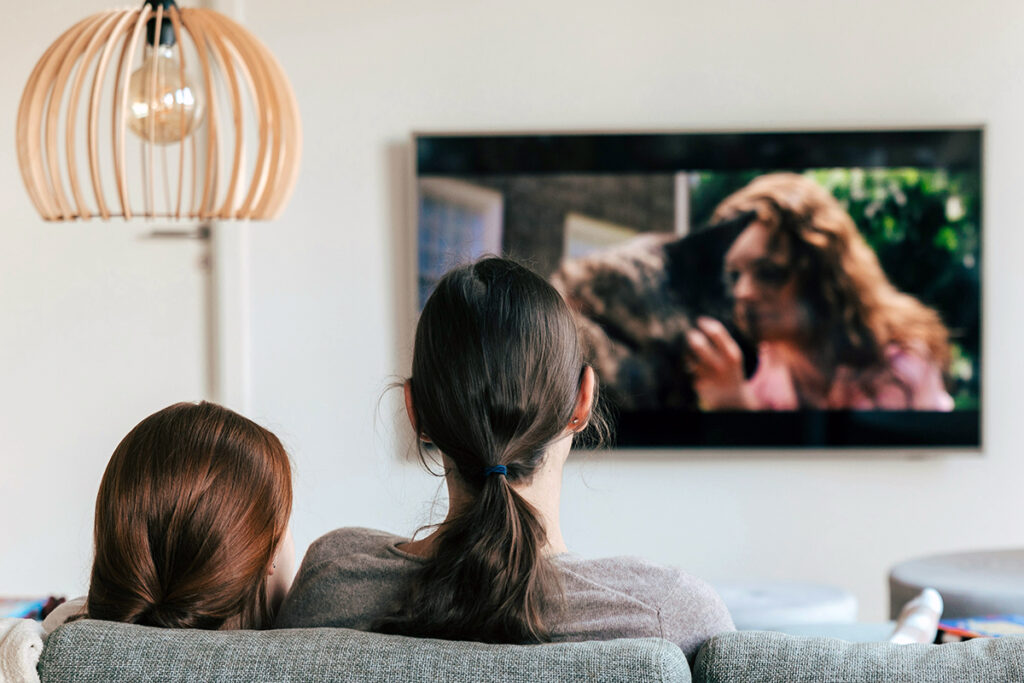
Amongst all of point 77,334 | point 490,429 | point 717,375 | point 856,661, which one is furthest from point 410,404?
point 77,334

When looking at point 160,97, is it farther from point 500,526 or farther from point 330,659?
point 330,659

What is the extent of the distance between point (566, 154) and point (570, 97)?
177 millimetres

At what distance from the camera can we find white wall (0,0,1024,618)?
329 centimetres

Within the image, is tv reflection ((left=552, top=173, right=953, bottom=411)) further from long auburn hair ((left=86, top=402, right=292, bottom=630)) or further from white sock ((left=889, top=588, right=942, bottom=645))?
long auburn hair ((left=86, top=402, right=292, bottom=630))

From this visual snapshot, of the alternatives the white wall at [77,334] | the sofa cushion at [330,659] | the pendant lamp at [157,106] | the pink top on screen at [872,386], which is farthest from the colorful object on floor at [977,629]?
the white wall at [77,334]

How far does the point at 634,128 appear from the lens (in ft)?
10.8

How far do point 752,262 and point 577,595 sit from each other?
2300 millimetres

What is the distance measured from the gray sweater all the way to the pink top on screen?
218 cm

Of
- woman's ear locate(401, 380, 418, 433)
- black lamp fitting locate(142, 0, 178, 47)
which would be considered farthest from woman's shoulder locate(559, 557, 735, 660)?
black lamp fitting locate(142, 0, 178, 47)

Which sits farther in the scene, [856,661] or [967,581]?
[967,581]

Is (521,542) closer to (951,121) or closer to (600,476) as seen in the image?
(600,476)

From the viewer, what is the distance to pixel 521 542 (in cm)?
112

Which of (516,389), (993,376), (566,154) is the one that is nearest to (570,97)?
(566,154)

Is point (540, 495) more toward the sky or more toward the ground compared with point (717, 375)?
more toward the sky
